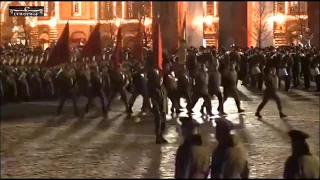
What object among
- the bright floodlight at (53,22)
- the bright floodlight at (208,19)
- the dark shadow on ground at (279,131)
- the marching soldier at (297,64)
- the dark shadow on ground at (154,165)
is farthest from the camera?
the marching soldier at (297,64)

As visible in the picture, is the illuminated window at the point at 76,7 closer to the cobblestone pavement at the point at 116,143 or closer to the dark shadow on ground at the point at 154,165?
the cobblestone pavement at the point at 116,143

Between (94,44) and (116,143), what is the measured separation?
524cm

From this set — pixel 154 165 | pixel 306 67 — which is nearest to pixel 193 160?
pixel 154 165

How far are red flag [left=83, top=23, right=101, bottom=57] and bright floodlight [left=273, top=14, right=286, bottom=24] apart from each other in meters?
10.8

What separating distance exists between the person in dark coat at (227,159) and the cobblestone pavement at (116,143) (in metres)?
3.00

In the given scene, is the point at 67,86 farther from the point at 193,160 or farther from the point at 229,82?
the point at 193,160

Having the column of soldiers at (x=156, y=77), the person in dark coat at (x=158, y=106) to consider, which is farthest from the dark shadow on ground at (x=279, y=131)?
the person in dark coat at (x=158, y=106)

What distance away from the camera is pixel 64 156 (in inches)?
457

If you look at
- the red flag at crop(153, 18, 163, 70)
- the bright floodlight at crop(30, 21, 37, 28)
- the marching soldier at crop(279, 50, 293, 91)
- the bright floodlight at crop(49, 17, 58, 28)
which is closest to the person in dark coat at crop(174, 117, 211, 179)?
the red flag at crop(153, 18, 163, 70)

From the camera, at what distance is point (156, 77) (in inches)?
542

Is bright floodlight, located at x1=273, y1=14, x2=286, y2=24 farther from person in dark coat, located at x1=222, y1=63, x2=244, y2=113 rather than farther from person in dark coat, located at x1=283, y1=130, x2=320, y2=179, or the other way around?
person in dark coat, located at x1=283, y1=130, x2=320, y2=179

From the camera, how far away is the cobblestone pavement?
404 inches

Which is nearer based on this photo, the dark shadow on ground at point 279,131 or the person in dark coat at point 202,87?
the dark shadow on ground at point 279,131

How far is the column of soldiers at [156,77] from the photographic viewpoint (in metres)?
16.2
